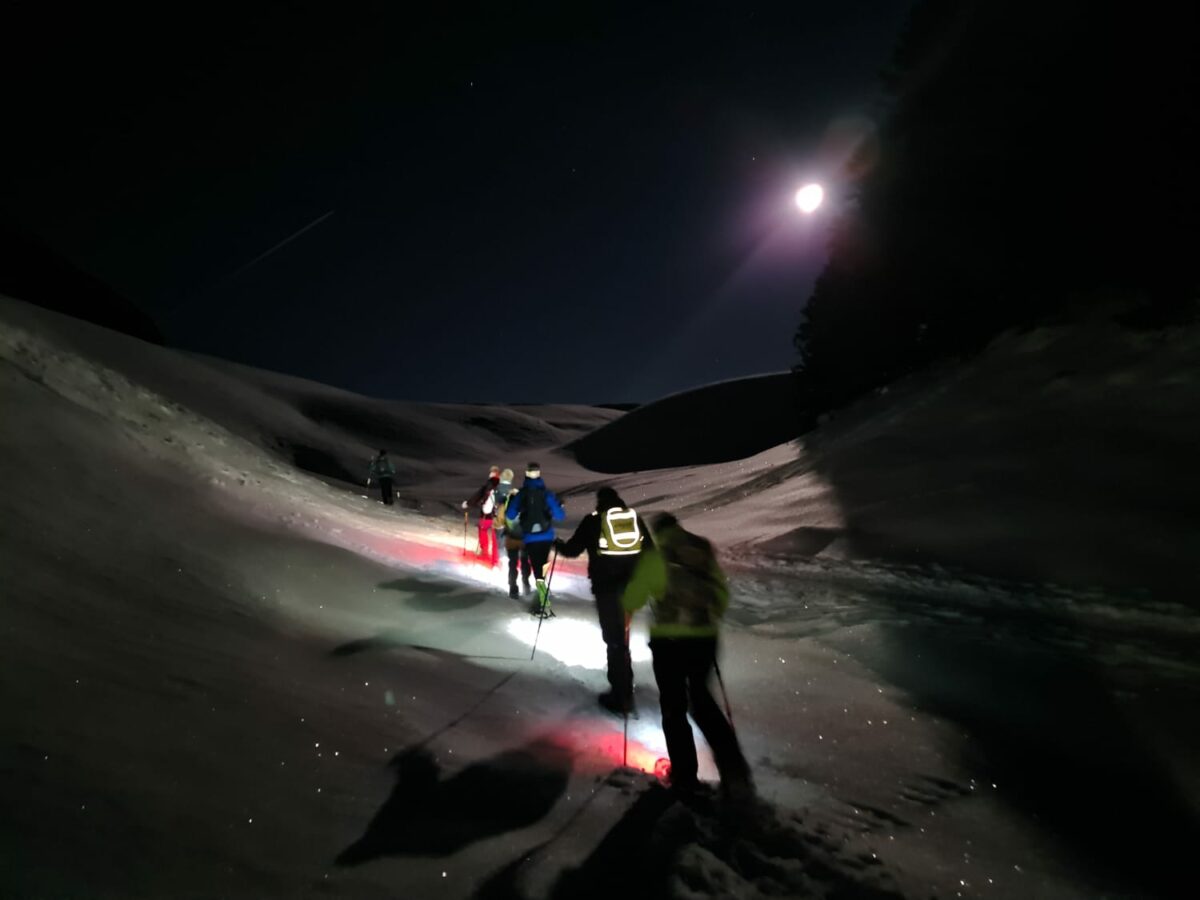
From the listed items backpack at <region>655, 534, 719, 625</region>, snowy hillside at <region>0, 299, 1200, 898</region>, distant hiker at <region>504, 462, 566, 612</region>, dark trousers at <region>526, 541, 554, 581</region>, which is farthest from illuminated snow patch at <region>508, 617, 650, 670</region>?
backpack at <region>655, 534, 719, 625</region>

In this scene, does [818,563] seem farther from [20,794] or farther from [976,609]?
[20,794]

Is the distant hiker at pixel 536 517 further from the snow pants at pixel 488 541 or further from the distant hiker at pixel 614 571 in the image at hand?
the snow pants at pixel 488 541

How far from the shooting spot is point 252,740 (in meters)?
3.53

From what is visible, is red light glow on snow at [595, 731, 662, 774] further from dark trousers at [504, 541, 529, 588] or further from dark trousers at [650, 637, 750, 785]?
dark trousers at [504, 541, 529, 588]

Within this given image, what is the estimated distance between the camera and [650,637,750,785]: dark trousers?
4.29 metres

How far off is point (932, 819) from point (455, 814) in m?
2.92

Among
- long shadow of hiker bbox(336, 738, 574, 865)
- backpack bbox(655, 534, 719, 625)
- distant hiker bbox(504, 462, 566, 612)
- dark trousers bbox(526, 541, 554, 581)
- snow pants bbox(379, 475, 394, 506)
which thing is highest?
snow pants bbox(379, 475, 394, 506)

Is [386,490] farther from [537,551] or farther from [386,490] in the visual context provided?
[537,551]

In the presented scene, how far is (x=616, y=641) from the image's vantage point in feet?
18.6

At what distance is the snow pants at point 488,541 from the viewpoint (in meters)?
12.7

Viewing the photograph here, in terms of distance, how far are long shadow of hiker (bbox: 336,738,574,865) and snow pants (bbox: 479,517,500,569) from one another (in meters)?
8.33

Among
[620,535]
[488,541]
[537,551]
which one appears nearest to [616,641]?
[620,535]

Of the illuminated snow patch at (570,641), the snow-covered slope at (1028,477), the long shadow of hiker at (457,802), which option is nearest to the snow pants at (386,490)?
the snow-covered slope at (1028,477)

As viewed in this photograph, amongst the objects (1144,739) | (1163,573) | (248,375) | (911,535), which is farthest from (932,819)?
(248,375)
